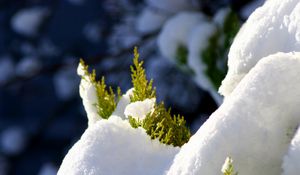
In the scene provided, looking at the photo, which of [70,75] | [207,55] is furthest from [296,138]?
[70,75]

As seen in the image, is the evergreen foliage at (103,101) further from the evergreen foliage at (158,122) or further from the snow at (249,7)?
the snow at (249,7)

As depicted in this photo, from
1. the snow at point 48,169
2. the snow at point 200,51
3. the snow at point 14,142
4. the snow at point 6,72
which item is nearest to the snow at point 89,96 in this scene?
the snow at point 200,51

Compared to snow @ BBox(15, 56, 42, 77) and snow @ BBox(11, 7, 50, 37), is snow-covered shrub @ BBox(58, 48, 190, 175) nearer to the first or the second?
snow @ BBox(15, 56, 42, 77)

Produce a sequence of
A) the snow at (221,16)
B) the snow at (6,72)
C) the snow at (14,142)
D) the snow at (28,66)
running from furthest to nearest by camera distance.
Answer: the snow at (14,142)
the snow at (6,72)
the snow at (28,66)
the snow at (221,16)

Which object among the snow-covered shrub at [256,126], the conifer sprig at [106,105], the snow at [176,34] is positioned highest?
the snow at [176,34]

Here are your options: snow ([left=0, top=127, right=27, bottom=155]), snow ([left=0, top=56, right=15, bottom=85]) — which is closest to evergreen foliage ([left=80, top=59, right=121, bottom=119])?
snow ([left=0, top=56, right=15, bottom=85])

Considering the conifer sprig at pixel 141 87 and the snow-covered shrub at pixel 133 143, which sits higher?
the conifer sprig at pixel 141 87
